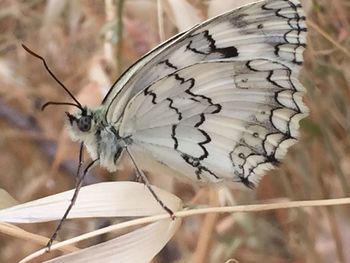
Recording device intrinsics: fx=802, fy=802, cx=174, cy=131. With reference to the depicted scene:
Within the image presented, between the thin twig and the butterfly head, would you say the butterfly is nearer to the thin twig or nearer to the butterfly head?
the butterfly head

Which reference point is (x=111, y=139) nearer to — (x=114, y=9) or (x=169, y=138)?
(x=169, y=138)

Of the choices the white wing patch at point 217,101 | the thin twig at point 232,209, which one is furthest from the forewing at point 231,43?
the thin twig at point 232,209

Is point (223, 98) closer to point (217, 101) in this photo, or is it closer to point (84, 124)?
point (217, 101)

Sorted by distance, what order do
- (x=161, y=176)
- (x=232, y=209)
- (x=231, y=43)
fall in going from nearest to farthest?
(x=232, y=209)
(x=231, y=43)
(x=161, y=176)

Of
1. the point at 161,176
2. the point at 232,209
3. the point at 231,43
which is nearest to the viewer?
the point at 232,209

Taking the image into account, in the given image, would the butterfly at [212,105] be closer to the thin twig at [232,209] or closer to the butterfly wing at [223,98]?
the butterfly wing at [223,98]

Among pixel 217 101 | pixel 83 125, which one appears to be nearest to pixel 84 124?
pixel 83 125

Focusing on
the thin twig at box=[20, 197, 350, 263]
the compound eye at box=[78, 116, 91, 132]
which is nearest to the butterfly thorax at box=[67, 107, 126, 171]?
the compound eye at box=[78, 116, 91, 132]
